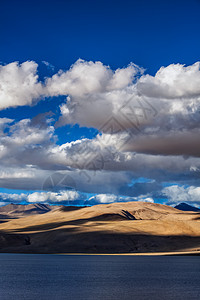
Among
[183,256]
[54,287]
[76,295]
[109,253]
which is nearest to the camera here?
[76,295]

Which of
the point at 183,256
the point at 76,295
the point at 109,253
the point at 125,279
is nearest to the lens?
the point at 76,295

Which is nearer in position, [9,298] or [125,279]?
[9,298]

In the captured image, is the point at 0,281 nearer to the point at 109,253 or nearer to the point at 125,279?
the point at 125,279

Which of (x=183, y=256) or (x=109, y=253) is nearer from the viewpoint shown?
(x=183, y=256)

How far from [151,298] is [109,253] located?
143799mm

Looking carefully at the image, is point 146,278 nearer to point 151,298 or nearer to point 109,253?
point 151,298

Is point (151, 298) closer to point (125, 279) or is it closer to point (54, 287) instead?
point (54, 287)

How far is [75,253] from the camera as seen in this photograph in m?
199

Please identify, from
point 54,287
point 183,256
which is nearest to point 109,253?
point 183,256

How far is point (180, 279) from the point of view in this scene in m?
85.8

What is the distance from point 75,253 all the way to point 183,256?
2014 inches

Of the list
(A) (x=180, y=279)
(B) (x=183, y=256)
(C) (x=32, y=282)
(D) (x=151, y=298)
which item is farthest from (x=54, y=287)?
(B) (x=183, y=256)

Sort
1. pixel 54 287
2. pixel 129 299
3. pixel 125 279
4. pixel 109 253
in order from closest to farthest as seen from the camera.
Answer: pixel 129 299, pixel 54 287, pixel 125 279, pixel 109 253

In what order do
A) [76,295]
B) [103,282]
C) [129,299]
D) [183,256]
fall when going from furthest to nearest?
[183,256], [103,282], [76,295], [129,299]
